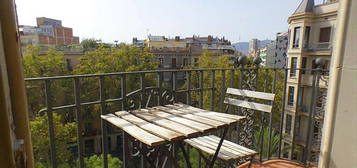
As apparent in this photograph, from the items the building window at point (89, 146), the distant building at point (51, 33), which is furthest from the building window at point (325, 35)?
the distant building at point (51, 33)

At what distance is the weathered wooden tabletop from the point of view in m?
1.55

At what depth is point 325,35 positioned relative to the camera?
13.9m

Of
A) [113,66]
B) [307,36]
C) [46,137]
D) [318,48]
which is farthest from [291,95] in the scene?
[46,137]

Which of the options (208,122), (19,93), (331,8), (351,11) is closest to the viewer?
(19,93)

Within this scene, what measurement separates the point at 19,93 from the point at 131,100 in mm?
1942

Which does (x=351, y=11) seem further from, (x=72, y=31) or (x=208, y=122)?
(x=72, y=31)

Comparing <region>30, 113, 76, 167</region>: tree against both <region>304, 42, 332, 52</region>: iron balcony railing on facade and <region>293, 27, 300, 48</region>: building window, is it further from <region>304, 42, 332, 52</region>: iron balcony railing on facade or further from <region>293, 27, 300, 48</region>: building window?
<region>304, 42, 332, 52</region>: iron balcony railing on facade

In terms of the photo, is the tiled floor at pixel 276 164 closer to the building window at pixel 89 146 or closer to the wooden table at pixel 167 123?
the wooden table at pixel 167 123

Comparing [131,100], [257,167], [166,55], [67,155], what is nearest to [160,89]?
[131,100]

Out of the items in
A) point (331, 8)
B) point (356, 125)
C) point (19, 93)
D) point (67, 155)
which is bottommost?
point (67, 155)

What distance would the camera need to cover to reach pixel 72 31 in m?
44.1

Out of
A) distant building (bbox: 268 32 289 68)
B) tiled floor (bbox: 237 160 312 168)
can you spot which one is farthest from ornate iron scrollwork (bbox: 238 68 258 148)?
distant building (bbox: 268 32 289 68)

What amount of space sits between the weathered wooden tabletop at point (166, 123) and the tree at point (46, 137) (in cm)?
771

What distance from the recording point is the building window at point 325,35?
13672mm
